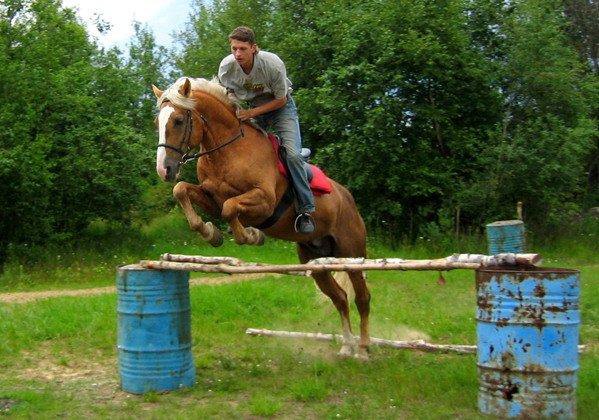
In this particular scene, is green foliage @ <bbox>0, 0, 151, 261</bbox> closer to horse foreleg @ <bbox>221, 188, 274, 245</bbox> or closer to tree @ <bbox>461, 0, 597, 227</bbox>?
tree @ <bbox>461, 0, 597, 227</bbox>

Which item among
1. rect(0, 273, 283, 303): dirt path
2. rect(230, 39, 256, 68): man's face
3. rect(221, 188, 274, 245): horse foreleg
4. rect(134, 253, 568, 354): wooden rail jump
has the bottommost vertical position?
rect(0, 273, 283, 303): dirt path

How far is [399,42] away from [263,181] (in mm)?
11012

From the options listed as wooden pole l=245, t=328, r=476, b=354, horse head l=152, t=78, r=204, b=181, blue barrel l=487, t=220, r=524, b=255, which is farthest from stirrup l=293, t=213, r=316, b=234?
blue barrel l=487, t=220, r=524, b=255

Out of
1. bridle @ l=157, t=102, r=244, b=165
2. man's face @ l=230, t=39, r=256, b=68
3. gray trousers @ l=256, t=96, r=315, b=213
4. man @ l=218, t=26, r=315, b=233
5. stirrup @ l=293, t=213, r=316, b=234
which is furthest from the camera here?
stirrup @ l=293, t=213, r=316, b=234

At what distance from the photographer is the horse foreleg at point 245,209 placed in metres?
6.43

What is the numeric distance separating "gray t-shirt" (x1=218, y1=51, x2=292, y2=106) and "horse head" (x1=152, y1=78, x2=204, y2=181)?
0.63 meters

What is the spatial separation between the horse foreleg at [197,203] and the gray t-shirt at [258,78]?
1.02 meters

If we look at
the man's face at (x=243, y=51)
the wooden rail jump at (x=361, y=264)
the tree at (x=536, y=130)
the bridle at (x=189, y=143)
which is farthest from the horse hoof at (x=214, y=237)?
the tree at (x=536, y=130)

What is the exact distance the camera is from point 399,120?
17250 mm

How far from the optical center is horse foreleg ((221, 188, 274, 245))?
253 inches

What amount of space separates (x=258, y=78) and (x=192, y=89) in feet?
2.04

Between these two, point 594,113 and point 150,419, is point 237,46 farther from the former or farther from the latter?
point 594,113

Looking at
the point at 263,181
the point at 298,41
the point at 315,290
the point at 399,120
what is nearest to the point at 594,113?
the point at 399,120

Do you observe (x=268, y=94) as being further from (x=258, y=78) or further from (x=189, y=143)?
(x=189, y=143)
